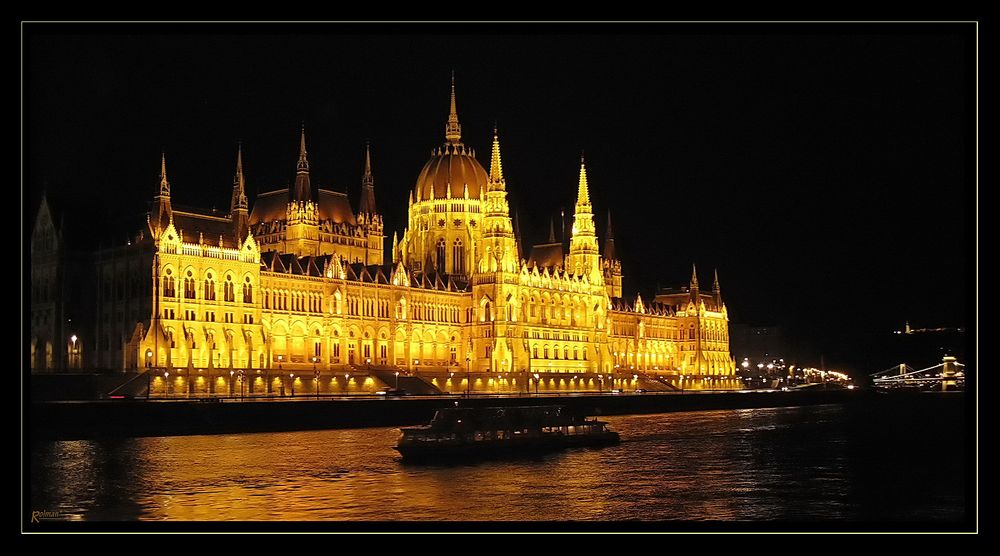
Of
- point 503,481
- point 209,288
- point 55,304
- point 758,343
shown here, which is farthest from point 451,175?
point 503,481

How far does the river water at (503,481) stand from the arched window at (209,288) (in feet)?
81.1

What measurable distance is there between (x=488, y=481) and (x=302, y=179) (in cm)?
7319

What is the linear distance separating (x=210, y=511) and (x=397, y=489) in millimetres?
7472

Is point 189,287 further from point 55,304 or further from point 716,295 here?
point 716,295

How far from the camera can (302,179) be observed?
4397 inches

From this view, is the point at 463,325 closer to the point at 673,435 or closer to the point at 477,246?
the point at 477,246

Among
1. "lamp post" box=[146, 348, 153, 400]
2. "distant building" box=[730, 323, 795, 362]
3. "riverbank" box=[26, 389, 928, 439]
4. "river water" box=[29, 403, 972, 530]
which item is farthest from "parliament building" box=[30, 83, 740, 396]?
"distant building" box=[730, 323, 795, 362]

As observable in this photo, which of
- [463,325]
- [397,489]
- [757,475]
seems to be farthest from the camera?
[463,325]

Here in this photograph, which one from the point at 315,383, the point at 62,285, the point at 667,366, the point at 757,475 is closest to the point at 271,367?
the point at 315,383

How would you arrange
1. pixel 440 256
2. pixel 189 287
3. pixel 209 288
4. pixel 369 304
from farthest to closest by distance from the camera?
1. pixel 440 256
2. pixel 369 304
3. pixel 209 288
4. pixel 189 287

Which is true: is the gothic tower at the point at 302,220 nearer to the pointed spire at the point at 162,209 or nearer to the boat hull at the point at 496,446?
the pointed spire at the point at 162,209

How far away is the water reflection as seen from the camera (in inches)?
1366

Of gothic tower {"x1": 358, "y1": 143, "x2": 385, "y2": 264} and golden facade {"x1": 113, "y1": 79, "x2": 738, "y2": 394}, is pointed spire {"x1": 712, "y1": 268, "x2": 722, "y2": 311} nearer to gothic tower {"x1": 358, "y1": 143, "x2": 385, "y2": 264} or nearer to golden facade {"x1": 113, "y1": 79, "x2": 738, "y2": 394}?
golden facade {"x1": 113, "y1": 79, "x2": 738, "y2": 394}

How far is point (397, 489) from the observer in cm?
3947
